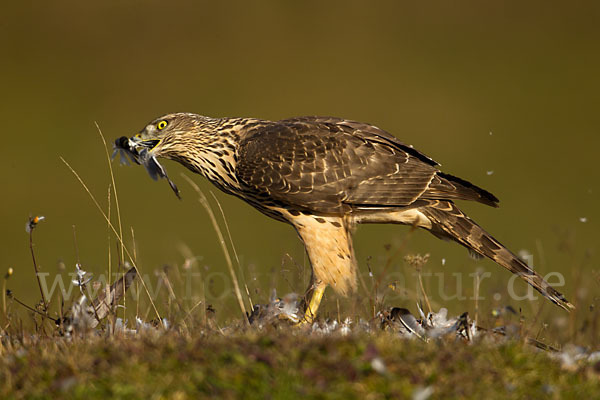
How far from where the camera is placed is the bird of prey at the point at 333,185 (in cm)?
671

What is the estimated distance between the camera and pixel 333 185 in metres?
6.77

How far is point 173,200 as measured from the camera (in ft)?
69.3

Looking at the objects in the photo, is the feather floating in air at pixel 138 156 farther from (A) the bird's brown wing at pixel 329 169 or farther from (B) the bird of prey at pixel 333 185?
(A) the bird's brown wing at pixel 329 169

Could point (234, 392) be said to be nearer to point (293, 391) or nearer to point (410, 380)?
point (293, 391)

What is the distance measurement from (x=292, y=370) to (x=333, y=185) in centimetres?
339

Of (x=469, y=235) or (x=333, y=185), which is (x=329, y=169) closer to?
(x=333, y=185)

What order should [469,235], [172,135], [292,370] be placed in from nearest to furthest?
[292,370], [469,235], [172,135]

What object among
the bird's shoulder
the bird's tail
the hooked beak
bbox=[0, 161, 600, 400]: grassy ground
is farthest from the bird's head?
bbox=[0, 161, 600, 400]: grassy ground

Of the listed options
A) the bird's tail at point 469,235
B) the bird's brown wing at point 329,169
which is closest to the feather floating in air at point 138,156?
the bird's brown wing at point 329,169

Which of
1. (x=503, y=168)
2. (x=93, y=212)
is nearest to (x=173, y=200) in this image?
(x=93, y=212)

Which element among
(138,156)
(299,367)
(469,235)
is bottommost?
(469,235)

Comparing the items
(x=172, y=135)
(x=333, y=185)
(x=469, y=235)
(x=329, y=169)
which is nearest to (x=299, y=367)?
(x=333, y=185)

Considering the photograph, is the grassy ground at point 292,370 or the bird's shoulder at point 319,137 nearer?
the grassy ground at point 292,370

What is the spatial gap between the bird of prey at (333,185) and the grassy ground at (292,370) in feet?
8.30
